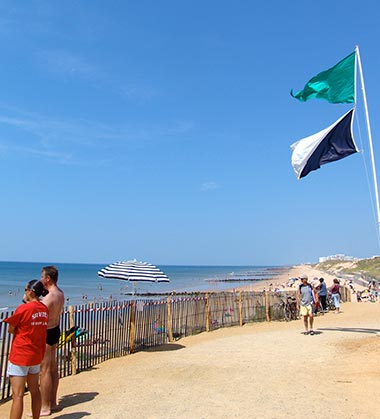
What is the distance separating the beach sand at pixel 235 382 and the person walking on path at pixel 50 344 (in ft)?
0.61

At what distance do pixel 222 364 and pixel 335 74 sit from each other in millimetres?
8057

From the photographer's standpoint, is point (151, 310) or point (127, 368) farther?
point (151, 310)

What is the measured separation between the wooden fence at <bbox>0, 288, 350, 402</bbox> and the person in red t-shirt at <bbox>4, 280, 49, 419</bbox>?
1807 mm

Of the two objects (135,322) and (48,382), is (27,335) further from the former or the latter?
(135,322)

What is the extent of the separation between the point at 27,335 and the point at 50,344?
0.87 meters

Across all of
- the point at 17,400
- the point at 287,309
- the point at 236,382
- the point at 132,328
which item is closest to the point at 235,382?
the point at 236,382

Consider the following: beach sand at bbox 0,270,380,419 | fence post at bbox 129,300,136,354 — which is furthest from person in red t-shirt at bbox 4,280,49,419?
fence post at bbox 129,300,136,354

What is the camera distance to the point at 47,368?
17.4ft

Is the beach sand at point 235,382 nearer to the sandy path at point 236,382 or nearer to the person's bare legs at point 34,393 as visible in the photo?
the sandy path at point 236,382

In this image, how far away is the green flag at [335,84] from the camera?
1088cm

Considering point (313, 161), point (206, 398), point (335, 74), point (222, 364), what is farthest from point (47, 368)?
point (335, 74)

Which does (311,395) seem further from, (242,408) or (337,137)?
(337,137)

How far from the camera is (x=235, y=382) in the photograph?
21.5 feet

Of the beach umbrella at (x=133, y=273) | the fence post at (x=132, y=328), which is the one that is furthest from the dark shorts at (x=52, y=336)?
A: the beach umbrella at (x=133, y=273)
